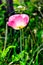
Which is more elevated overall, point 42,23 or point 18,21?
point 18,21

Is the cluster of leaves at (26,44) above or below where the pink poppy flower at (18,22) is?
below

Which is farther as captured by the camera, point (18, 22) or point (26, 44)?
point (26, 44)

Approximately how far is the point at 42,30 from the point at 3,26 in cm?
33

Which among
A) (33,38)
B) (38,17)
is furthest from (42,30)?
(38,17)

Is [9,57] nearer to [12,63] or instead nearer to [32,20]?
[12,63]

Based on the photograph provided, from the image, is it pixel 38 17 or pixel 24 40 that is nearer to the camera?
pixel 24 40

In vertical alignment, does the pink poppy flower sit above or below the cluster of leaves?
above

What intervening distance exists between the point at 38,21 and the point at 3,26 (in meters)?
0.25

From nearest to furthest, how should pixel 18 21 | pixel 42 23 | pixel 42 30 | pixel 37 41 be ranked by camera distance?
pixel 18 21 → pixel 37 41 → pixel 42 30 → pixel 42 23

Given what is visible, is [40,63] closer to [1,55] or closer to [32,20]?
[1,55]

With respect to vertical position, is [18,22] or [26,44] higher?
[18,22]

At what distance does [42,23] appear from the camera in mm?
1628

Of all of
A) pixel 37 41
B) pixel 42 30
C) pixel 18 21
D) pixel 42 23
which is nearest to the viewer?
pixel 18 21

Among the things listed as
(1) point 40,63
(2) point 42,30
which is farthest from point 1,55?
(2) point 42,30
